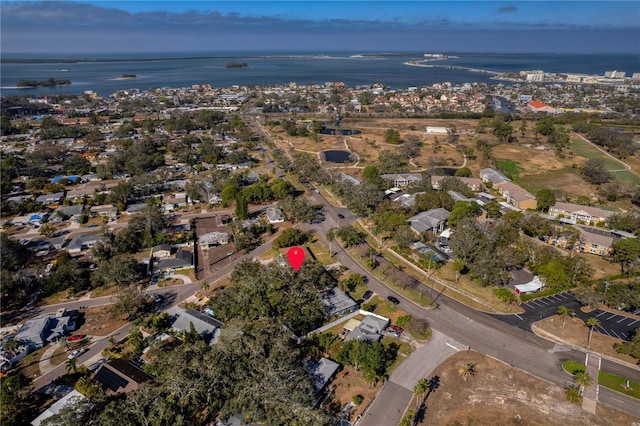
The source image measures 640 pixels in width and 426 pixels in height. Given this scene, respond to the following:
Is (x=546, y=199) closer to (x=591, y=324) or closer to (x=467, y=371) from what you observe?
(x=591, y=324)

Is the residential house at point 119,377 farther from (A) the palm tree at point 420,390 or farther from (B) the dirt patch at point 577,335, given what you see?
(B) the dirt patch at point 577,335

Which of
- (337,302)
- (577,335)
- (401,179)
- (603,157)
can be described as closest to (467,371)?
(577,335)

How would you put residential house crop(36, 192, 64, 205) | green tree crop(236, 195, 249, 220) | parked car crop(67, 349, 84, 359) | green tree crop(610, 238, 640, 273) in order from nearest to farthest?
parked car crop(67, 349, 84, 359), green tree crop(610, 238, 640, 273), green tree crop(236, 195, 249, 220), residential house crop(36, 192, 64, 205)

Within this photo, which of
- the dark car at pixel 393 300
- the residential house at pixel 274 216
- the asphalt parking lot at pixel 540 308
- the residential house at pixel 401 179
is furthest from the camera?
the residential house at pixel 401 179

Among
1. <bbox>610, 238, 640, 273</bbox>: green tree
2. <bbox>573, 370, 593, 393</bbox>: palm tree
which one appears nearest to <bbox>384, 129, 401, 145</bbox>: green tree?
<bbox>610, 238, 640, 273</bbox>: green tree

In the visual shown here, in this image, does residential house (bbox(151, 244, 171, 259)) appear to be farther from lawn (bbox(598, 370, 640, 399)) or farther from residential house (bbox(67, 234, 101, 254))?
lawn (bbox(598, 370, 640, 399))

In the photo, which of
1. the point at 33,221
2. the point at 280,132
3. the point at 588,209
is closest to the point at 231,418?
the point at 33,221

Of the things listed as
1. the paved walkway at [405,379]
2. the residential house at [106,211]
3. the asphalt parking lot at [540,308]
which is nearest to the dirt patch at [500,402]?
the paved walkway at [405,379]
